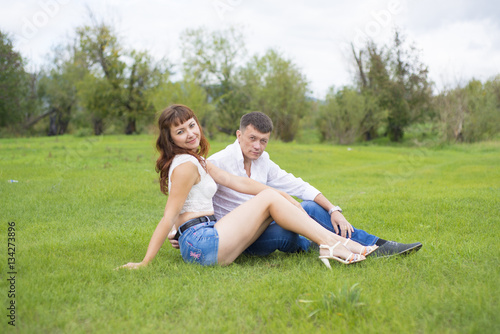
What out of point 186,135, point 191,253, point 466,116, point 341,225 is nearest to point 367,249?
point 341,225

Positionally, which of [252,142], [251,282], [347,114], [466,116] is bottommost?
[251,282]

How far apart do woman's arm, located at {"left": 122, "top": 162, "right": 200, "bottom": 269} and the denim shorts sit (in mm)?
209

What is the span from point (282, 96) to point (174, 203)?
90.7 feet

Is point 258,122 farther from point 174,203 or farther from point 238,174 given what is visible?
point 174,203

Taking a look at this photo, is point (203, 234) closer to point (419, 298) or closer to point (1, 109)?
point (419, 298)

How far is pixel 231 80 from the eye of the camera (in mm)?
35781

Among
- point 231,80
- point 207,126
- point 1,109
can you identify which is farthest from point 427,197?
point 1,109

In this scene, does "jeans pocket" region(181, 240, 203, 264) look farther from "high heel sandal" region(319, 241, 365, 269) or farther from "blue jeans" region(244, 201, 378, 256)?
"high heel sandal" region(319, 241, 365, 269)

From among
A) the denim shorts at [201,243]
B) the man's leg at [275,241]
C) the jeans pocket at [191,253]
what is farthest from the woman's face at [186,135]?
the man's leg at [275,241]

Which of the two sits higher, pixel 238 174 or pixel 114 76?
pixel 114 76

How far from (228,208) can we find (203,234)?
0.83m

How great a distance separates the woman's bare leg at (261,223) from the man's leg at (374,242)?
359 mm

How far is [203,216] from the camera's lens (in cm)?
380

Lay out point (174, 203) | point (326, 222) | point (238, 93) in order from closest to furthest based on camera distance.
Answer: point (174, 203)
point (326, 222)
point (238, 93)
